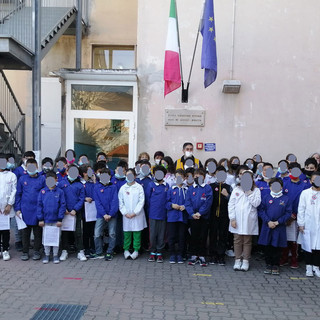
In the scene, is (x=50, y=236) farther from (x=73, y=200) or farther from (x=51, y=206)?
(x=73, y=200)

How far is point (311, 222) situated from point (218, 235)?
1.51 meters

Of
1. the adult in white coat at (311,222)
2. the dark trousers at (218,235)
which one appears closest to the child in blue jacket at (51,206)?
the dark trousers at (218,235)

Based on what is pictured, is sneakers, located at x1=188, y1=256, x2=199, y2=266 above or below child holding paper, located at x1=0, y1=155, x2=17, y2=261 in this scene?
below

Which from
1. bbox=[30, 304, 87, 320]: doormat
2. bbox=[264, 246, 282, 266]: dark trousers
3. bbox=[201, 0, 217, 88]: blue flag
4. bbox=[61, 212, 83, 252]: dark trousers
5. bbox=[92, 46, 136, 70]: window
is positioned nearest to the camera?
bbox=[30, 304, 87, 320]: doormat

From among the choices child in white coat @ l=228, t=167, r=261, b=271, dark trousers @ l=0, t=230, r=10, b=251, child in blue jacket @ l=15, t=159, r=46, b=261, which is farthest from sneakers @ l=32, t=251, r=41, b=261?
child in white coat @ l=228, t=167, r=261, b=271

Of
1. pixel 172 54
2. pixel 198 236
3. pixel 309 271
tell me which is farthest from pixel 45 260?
pixel 172 54

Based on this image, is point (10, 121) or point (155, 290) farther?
point (10, 121)

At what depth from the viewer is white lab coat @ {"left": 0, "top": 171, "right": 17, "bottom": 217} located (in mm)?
6305

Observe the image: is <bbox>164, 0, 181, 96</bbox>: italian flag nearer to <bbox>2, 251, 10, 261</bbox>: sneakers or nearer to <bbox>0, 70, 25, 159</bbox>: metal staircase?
<bbox>0, 70, 25, 159</bbox>: metal staircase

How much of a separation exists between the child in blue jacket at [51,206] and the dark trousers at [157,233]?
60.3 inches

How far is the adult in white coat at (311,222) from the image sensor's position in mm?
5652

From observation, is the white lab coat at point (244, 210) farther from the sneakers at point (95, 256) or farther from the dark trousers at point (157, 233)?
the sneakers at point (95, 256)

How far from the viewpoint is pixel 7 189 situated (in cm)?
634

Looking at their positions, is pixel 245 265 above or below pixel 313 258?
below
